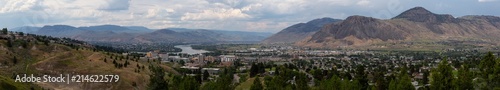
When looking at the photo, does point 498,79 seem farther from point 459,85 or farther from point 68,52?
point 68,52

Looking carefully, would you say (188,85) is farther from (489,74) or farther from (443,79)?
(489,74)

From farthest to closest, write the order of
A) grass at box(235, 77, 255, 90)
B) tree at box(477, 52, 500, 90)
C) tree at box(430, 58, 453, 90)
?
grass at box(235, 77, 255, 90)
tree at box(430, 58, 453, 90)
tree at box(477, 52, 500, 90)

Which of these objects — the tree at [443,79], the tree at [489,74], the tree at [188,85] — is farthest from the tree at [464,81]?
the tree at [188,85]

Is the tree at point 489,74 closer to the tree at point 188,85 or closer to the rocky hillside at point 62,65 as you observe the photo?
the tree at point 188,85

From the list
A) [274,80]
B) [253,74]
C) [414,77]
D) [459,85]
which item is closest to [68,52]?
[253,74]

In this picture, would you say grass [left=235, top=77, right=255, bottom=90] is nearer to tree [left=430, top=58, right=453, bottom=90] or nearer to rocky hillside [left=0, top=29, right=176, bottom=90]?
rocky hillside [left=0, top=29, right=176, bottom=90]

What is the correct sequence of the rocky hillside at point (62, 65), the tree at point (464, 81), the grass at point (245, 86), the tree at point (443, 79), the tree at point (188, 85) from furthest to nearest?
the rocky hillside at point (62, 65)
the grass at point (245, 86)
the tree at point (188, 85)
the tree at point (443, 79)
the tree at point (464, 81)

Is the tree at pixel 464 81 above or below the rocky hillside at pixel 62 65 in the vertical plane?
above

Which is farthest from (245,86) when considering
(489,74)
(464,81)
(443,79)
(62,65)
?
(62,65)

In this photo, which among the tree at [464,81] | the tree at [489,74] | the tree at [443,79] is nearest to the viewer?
the tree at [489,74]

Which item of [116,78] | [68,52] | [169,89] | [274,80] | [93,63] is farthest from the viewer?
[68,52]

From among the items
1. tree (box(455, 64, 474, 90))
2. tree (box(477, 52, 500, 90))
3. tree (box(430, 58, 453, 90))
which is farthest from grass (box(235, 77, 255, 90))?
tree (box(477, 52, 500, 90))
